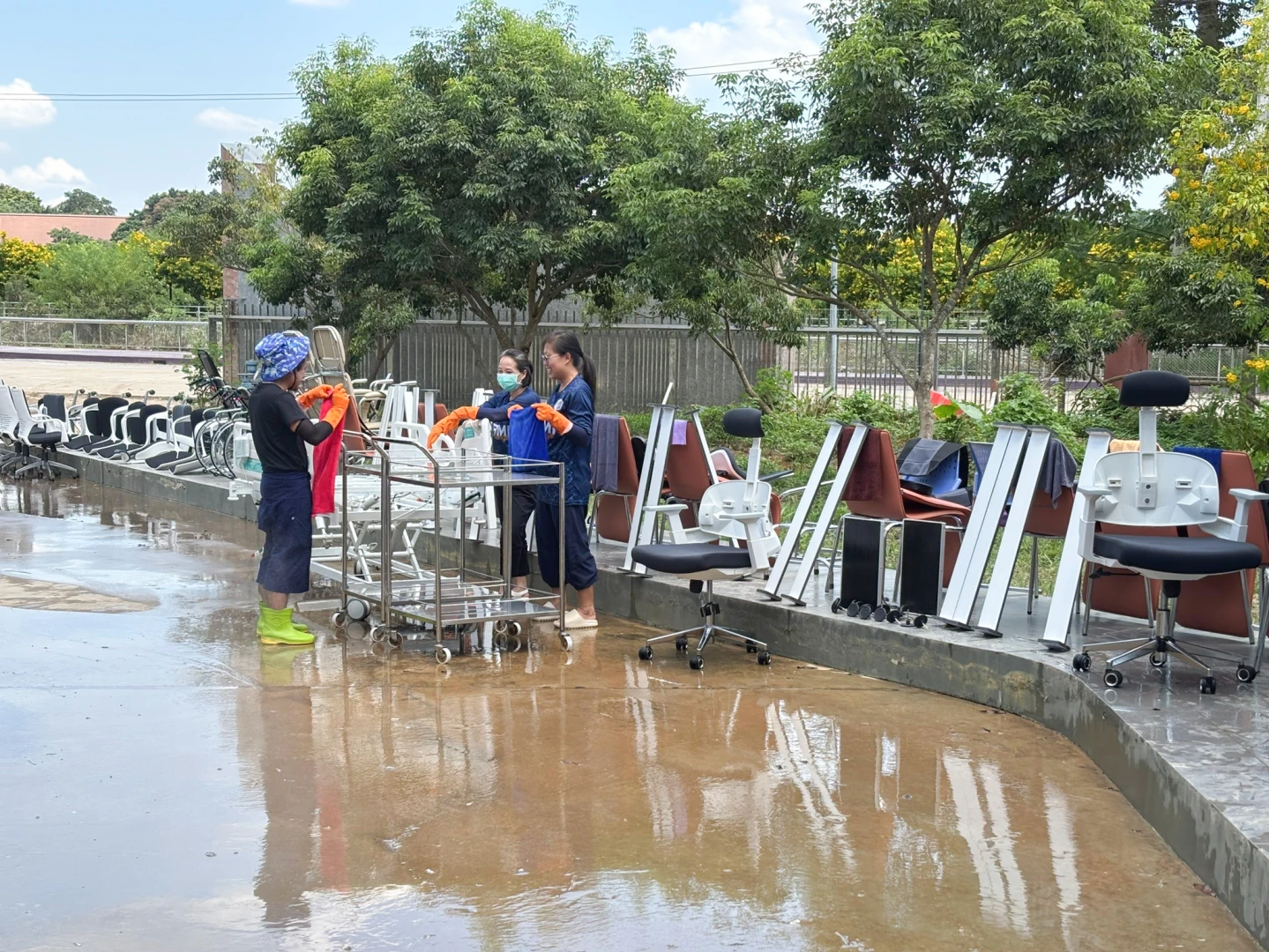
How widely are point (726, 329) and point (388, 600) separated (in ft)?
40.9

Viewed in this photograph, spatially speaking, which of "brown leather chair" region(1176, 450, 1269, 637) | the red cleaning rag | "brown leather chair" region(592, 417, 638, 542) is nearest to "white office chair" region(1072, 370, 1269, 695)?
"brown leather chair" region(1176, 450, 1269, 637)

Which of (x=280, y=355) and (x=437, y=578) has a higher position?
(x=280, y=355)

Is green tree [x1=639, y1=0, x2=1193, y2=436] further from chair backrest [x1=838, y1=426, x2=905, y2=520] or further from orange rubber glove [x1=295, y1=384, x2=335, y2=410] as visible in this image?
orange rubber glove [x1=295, y1=384, x2=335, y2=410]

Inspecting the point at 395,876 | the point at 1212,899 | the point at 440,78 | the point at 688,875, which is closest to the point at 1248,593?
the point at 1212,899

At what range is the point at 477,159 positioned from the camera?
19.4 m

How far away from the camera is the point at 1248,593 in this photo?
6465mm

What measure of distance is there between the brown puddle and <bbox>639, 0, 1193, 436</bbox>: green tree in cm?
860

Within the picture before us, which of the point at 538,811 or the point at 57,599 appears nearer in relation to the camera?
the point at 538,811

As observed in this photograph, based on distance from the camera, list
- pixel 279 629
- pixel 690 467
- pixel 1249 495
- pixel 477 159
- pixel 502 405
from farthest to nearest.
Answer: pixel 477 159
pixel 690 467
pixel 502 405
pixel 279 629
pixel 1249 495

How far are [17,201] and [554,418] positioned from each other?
100m

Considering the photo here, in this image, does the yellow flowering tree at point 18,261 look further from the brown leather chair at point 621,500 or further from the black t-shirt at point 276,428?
the black t-shirt at point 276,428

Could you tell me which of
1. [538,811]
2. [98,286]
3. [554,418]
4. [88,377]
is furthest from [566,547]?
[98,286]

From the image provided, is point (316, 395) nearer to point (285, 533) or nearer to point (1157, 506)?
point (285, 533)

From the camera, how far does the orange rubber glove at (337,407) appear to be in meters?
7.73
